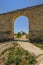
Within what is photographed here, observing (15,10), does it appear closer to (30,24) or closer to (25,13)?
(25,13)

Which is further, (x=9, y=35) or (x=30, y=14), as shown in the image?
(x=9, y=35)

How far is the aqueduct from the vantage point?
1352 centimetres

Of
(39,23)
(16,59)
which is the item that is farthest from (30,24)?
(16,59)

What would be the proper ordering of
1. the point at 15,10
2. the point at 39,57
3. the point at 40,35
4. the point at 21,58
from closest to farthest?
the point at 39,57 → the point at 21,58 → the point at 40,35 → the point at 15,10

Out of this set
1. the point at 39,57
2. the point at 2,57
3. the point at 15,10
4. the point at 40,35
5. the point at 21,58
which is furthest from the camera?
the point at 15,10

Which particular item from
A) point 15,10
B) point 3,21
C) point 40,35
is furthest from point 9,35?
point 40,35

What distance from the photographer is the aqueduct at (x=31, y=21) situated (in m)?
13.5

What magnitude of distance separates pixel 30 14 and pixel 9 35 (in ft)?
10.3

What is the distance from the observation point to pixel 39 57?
5695 mm

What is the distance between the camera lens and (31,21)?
13961 mm

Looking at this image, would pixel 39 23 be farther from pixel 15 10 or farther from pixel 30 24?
pixel 15 10

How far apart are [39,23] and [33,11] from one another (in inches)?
48.6

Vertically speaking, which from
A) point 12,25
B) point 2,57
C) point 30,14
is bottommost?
point 2,57

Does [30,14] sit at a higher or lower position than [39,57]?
higher
